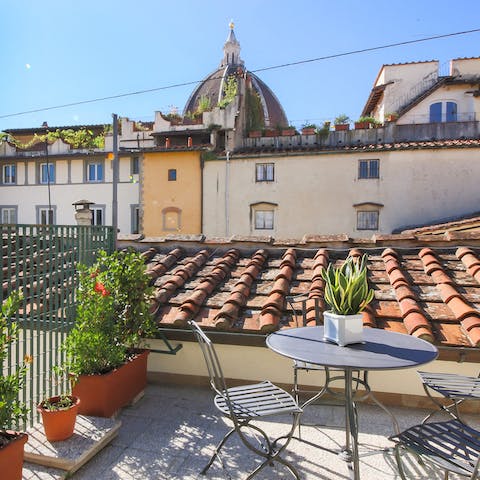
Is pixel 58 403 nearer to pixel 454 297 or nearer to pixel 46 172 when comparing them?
pixel 454 297

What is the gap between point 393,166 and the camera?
18.1 metres

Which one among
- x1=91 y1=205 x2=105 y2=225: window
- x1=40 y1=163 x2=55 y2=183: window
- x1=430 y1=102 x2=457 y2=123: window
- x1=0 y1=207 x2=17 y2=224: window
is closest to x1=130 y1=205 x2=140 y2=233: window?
x1=91 y1=205 x2=105 y2=225: window

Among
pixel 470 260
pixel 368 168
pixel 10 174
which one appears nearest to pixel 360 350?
pixel 470 260

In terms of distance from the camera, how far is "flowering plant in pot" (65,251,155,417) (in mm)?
3254

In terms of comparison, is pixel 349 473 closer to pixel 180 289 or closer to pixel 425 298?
pixel 425 298

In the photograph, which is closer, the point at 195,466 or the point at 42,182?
the point at 195,466

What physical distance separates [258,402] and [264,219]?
17.4 meters

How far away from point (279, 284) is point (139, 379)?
1.78 m

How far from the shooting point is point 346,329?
106 inches

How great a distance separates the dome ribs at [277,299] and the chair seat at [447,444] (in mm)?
1623

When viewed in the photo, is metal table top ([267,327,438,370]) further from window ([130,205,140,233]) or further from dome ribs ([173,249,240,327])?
window ([130,205,140,233])

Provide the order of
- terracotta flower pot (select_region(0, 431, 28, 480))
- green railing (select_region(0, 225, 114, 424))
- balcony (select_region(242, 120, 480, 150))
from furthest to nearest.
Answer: balcony (select_region(242, 120, 480, 150))
green railing (select_region(0, 225, 114, 424))
terracotta flower pot (select_region(0, 431, 28, 480))

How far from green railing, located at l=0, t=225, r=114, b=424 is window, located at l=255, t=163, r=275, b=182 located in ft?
53.6

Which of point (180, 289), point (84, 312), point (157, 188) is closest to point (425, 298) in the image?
point (180, 289)
